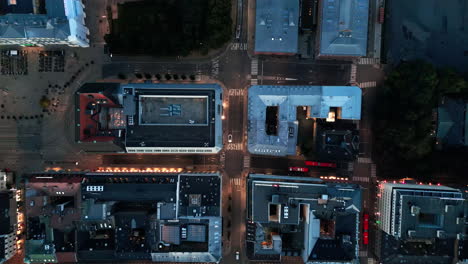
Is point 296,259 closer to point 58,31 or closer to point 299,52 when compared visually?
point 299,52

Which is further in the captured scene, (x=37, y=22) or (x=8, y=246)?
(x=8, y=246)

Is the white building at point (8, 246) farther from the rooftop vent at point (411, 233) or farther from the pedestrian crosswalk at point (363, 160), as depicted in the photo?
the rooftop vent at point (411, 233)

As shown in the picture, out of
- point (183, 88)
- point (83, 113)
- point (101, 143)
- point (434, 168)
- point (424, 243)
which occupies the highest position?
point (183, 88)

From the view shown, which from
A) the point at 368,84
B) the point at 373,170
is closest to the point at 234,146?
the point at 373,170

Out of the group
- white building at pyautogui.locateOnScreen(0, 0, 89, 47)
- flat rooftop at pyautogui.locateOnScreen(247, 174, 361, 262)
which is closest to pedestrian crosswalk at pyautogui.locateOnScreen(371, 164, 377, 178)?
flat rooftop at pyautogui.locateOnScreen(247, 174, 361, 262)

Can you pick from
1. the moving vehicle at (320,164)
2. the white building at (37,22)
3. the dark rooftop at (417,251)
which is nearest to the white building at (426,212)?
the dark rooftop at (417,251)

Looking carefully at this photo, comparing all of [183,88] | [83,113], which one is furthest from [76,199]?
[183,88]

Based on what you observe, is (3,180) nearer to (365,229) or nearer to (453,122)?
(365,229)
